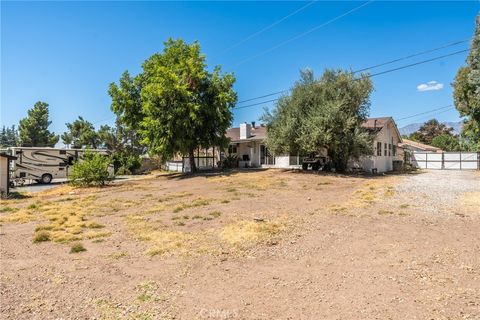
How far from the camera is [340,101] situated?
20375 mm

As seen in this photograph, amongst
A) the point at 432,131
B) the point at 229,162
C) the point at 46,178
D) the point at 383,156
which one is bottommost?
Answer: the point at 46,178

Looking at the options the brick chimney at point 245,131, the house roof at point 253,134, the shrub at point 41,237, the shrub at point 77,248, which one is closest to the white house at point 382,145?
the house roof at point 253,134

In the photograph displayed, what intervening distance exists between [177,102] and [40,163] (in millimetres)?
12384

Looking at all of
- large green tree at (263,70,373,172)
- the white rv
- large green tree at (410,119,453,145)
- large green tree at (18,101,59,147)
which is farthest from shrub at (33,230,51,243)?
large green tree at (410,119,453,145)

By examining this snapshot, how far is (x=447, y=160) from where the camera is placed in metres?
31.2

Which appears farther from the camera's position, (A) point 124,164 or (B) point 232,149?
(A) point 124,164

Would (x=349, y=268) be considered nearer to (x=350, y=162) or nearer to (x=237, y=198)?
(x=237, y=198)

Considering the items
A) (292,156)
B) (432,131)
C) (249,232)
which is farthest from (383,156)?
(432,131)

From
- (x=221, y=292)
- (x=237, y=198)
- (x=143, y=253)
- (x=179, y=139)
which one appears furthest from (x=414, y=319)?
(x=179, y=139)

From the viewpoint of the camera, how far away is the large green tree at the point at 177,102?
22.8 m

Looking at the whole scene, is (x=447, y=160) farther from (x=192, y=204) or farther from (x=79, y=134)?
(x=79, y=134)

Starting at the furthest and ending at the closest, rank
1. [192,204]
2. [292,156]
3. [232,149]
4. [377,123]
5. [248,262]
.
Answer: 1. [232,149]
2. [292,156]
3. [377,123]
4. [192,204]
5. [248,262]

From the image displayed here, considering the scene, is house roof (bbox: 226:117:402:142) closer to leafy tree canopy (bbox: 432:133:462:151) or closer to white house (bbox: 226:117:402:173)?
white house (bbox: 226:117:402:173)

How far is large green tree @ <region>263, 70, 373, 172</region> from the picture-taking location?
19.8 meters
